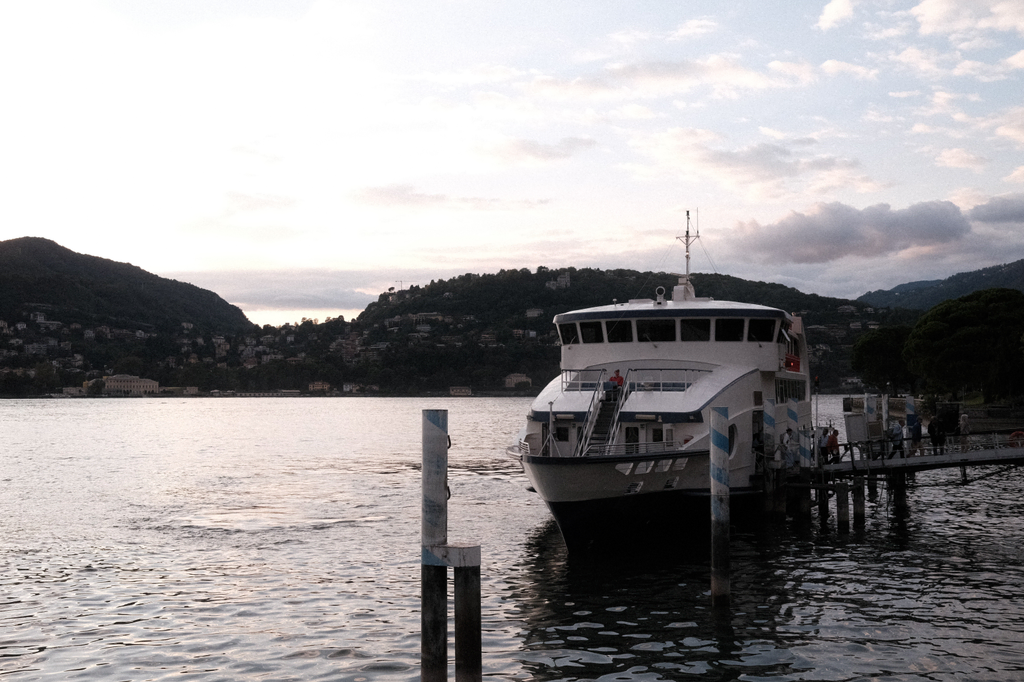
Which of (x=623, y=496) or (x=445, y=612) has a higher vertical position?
(x=623, y=496)

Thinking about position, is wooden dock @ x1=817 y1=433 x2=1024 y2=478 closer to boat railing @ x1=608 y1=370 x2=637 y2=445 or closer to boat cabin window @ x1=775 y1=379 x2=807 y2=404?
boat cabin window @ x1=775 y1=379 x2=807 y2=404

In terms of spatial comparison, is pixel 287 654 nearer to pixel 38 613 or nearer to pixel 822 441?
pixel 38 613

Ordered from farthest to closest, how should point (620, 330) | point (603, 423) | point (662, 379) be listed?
point (620, 330) < point (662, 379) < point (603, 423)

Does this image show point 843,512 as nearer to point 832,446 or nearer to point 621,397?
point 832,446

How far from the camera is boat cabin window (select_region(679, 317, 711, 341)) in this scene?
26484 mm

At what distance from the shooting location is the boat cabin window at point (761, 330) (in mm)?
26500

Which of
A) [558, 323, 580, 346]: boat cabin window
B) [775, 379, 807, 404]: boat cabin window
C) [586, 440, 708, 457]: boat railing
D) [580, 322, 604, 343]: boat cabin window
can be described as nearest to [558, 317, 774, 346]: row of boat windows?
[580, 322, 604, 343]: boat cabin window

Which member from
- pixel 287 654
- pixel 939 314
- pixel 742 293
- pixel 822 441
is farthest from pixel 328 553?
pixel 742 293

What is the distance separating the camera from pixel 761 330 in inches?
1051

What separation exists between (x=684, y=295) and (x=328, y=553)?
13.9 metres

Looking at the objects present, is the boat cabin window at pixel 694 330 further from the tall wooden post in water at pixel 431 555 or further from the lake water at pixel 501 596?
the tall wooden post in water at pixel 431 555

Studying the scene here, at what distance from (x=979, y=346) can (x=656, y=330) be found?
55545mm

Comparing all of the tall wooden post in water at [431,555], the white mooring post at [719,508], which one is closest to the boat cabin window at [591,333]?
the white mooring post at [719,508]

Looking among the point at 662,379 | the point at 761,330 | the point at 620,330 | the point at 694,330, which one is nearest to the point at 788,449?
the point at 761,330
